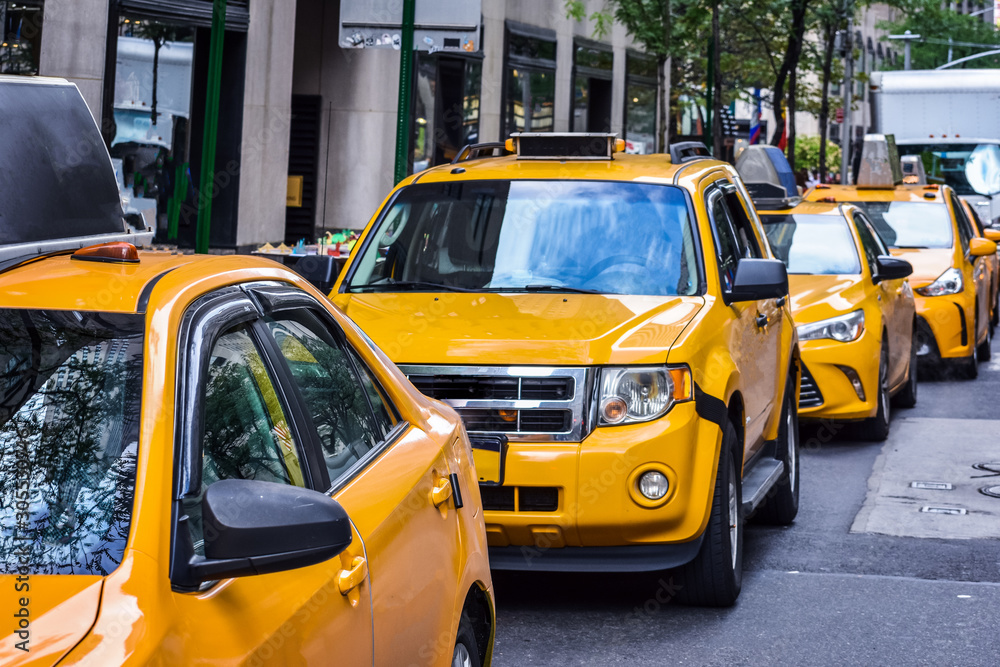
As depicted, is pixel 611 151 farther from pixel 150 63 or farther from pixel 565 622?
pixel 150 63

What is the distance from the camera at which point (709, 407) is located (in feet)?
19.0

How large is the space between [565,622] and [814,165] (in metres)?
48.3

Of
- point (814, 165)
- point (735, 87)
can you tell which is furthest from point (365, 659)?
point (814, 165)

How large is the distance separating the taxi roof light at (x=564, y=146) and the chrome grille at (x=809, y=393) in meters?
3.35

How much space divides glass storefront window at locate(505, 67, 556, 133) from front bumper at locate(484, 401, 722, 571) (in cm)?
1980

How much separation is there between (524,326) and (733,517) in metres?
1.29

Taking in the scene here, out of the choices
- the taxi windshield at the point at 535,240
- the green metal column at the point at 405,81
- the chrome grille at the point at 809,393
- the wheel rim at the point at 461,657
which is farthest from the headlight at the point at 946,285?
the wheel rim at the point at 461,657

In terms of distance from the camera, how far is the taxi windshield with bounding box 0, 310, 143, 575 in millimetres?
2391

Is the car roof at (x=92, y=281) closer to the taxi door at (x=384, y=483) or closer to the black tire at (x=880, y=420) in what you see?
the taxi door at (x=384, y=483)

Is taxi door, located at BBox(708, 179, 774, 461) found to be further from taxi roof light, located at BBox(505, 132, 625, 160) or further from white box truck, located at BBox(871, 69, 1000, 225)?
white box truck, located at BBox(871, 69, 1000, 225)

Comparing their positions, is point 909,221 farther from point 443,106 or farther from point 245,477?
point 245,477

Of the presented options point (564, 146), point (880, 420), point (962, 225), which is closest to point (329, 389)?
point (564, 146)

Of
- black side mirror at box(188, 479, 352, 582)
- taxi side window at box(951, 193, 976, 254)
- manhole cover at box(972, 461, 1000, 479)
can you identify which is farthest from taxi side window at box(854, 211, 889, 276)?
black side mirror at box(188, 479, 352, 582)

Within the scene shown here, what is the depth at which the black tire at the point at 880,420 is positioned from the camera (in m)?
10.6
